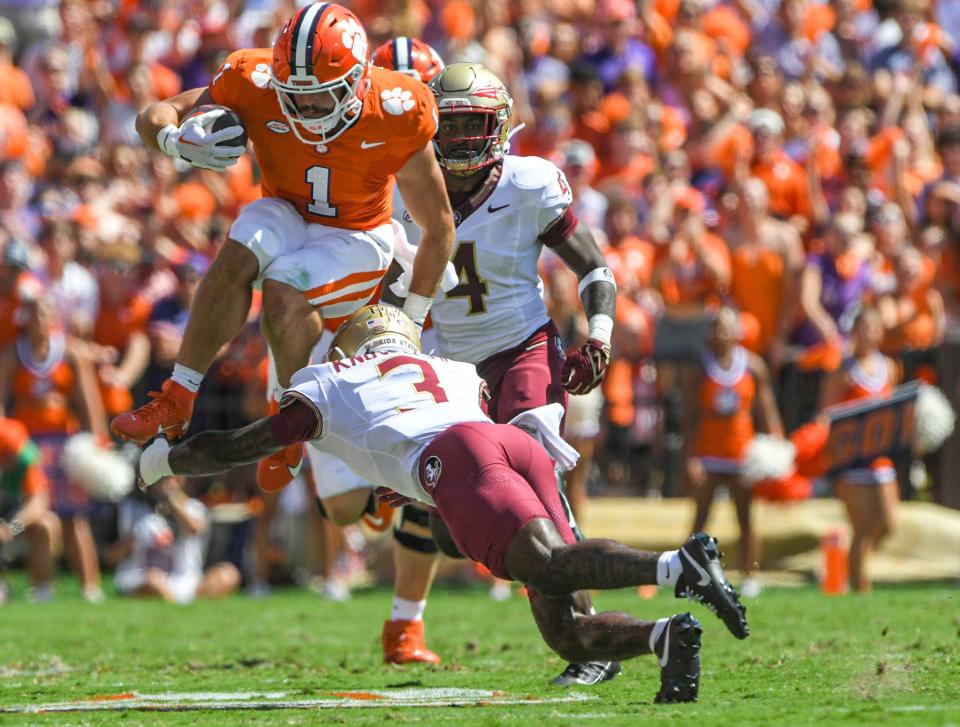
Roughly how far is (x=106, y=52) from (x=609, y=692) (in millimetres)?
9754

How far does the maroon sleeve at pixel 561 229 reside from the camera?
21.7 feet

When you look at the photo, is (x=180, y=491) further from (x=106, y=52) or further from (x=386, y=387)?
(x=386, y=387)

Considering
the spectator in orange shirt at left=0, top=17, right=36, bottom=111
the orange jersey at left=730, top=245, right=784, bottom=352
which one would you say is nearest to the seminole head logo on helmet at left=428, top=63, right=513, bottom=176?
the orange jersey at left=730, top=245, right=784, bottom=352

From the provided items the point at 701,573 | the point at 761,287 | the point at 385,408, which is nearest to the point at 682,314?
the point at 761,287

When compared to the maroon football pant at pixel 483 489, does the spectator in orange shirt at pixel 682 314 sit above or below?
above

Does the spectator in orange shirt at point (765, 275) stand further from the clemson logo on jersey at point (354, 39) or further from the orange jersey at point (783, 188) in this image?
the clemson logo on jersey at point (354, 39)

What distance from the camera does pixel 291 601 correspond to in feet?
34.3

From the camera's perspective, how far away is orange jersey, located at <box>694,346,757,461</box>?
10.9 metres

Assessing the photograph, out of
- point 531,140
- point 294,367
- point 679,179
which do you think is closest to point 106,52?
point 531,140

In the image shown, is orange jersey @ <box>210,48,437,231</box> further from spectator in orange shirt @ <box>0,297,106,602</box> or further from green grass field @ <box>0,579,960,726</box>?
spectator in orange shirt @ <box>0,297,106,602</box>

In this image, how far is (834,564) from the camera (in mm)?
10688

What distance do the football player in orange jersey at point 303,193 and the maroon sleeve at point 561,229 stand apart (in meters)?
0.51

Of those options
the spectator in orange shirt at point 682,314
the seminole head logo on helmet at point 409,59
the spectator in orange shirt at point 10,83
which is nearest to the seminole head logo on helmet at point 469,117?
the seminole head logo on helmet at point 409,59

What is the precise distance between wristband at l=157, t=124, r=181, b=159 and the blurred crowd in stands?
497cm
